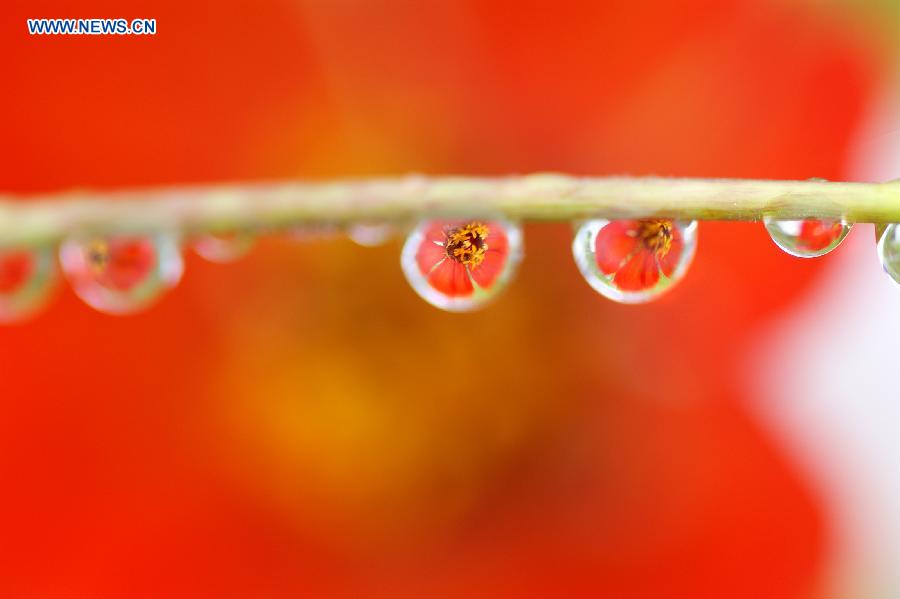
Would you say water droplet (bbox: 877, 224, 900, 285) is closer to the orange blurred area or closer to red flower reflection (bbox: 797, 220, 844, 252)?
red flower reflection (bbox: 797, 220, 844, 252)

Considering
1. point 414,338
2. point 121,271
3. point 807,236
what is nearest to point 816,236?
point 807,236

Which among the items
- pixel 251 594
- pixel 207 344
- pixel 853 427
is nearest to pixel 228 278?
pixel 207 344

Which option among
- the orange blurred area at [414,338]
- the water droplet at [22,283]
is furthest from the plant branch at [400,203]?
the orange blurred area at [414,338]

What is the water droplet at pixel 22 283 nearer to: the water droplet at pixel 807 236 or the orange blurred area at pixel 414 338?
the water droplet at pixel 807 236

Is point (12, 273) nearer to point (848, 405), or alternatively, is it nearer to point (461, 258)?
point (461, 258)

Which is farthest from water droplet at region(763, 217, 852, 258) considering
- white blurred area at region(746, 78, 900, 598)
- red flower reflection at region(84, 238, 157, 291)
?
white blurred area at region(746, 78, 900, 598)
